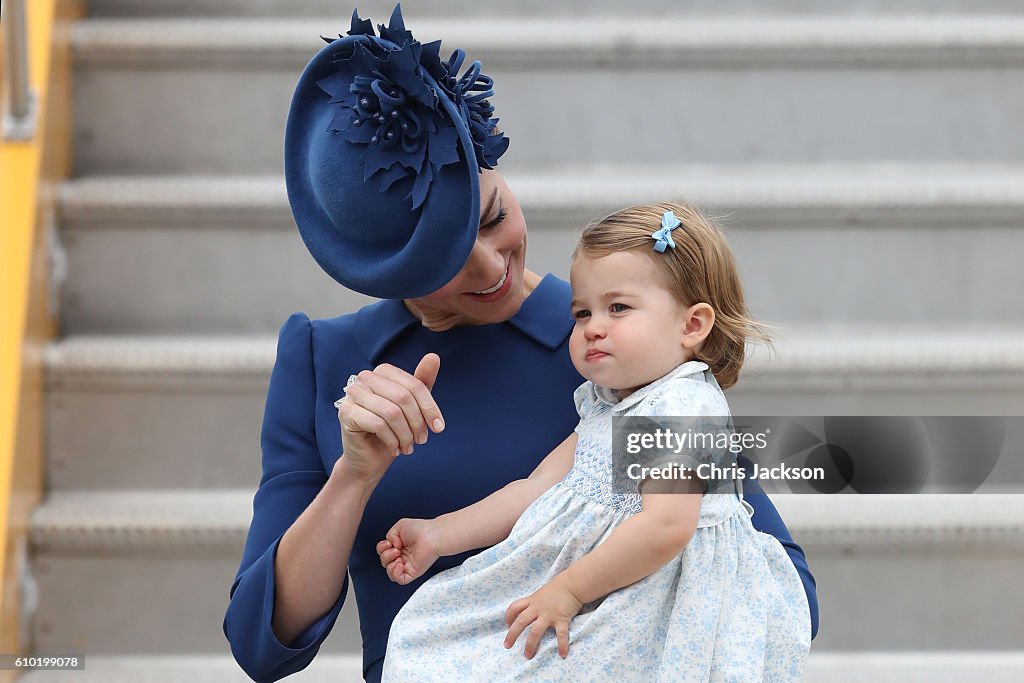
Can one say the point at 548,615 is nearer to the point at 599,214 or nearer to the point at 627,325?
the point at 627,325

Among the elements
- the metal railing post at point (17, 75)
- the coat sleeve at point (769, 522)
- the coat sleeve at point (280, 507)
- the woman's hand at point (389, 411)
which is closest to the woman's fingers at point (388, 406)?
the woman's hand at point (389, 411)

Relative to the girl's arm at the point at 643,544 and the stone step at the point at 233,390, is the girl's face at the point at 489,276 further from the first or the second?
the stone step at the point at 233,390

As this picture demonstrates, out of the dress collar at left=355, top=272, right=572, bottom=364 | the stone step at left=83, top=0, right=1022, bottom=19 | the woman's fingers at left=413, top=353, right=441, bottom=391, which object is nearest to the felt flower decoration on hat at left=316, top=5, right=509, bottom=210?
the woman's fingers at left=413, top=353, right=441, bottom=391

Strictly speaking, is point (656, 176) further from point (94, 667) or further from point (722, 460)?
point (94, 667)

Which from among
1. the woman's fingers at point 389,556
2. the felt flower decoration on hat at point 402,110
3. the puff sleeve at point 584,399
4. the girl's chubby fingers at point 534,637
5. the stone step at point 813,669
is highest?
the felt flower decoration on hat at point 402,110

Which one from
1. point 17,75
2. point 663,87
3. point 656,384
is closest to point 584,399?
point 656,384

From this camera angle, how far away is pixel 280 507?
4.23ft

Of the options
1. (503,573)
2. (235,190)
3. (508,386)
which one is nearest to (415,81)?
(508,386)

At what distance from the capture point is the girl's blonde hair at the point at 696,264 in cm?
117

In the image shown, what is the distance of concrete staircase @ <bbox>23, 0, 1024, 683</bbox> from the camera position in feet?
6.23

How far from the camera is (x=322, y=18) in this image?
2223 millimetres

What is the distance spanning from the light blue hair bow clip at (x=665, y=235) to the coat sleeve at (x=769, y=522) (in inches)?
9.0

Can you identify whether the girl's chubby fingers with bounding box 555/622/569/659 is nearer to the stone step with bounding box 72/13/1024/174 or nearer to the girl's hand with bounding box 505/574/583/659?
the girl's hand with bounding box 505/574/583/659

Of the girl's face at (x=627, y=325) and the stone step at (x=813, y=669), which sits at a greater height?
the girl's face at (x=627, y=325)
